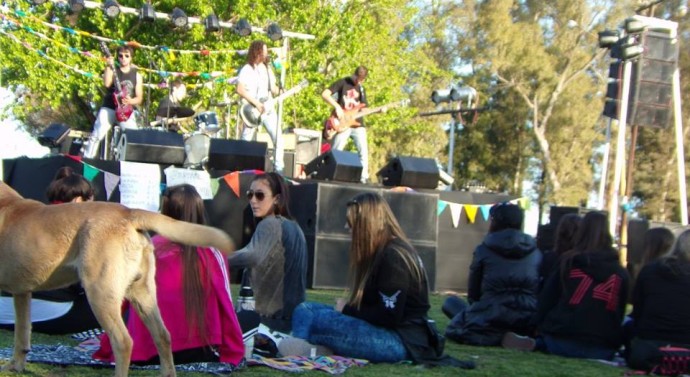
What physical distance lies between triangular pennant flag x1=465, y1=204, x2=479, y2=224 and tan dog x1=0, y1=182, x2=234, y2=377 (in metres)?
8.08

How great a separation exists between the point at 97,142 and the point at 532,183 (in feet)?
115

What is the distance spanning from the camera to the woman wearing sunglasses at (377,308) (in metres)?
5.60

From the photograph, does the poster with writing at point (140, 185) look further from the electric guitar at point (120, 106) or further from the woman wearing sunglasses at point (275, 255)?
the woman wearing sunglasses at point (275, 255)

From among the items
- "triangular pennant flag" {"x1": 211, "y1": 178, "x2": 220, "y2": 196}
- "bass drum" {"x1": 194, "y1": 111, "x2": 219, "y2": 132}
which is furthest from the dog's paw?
"bass drum" {"x1": 194, "y1": 111, "x2": 219, "y2": 132}

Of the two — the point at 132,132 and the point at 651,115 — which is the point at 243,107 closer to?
the point at 132,132

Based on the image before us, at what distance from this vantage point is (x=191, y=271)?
16.8 ft

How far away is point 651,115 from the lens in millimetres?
13930

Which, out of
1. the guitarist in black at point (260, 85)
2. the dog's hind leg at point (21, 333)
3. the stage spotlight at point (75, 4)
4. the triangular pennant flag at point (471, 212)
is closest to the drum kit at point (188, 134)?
the guitarist in black at point (260, 85)

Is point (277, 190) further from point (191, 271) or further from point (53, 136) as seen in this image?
point (53, 136)

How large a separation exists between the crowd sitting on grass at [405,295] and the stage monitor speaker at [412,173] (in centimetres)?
434

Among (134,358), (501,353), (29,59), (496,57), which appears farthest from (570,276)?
(496,57)

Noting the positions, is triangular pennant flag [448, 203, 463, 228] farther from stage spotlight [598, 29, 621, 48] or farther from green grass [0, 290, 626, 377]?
green grass [0, 290, 626, 377]

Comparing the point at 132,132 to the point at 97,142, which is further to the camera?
the point at 97,142

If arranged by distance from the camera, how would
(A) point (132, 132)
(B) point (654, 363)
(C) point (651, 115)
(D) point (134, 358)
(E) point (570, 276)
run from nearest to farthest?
(D) point (134, 358) < (B) point (654, 363) < (E) point (570, 276) < (A) point (132, 132) < (C) point (651, 115)
